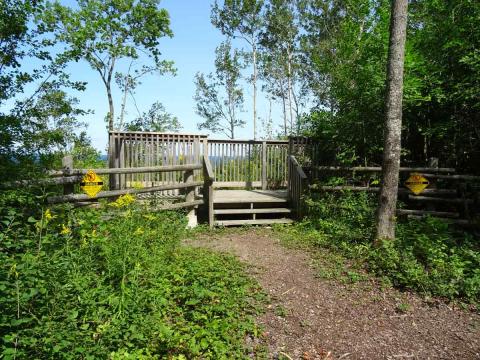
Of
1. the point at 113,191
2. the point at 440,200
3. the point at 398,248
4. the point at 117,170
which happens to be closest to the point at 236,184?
the point at 117,170

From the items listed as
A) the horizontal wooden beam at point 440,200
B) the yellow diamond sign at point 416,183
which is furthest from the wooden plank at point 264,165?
the yellow diamond sign at point 416,183

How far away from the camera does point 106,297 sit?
10.7ft

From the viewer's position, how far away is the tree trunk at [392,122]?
17.7 ft

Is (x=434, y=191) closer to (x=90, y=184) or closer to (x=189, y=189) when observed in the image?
(x=189, y=189)

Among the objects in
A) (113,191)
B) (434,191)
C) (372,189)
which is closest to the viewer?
(113,191)

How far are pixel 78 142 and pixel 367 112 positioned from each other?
12.7 meters

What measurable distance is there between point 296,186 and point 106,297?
5.97 meters

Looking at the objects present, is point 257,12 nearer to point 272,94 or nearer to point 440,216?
point 272,94

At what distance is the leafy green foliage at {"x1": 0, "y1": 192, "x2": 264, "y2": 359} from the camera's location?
261 cm

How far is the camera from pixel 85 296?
303cm

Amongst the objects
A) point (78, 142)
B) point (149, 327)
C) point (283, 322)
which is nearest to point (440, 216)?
point (283, 322)

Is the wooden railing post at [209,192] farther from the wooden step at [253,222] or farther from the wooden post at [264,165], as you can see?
the wooden post at [264,165]

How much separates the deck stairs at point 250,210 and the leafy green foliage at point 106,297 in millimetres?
3379

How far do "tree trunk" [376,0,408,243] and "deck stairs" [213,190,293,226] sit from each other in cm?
289
